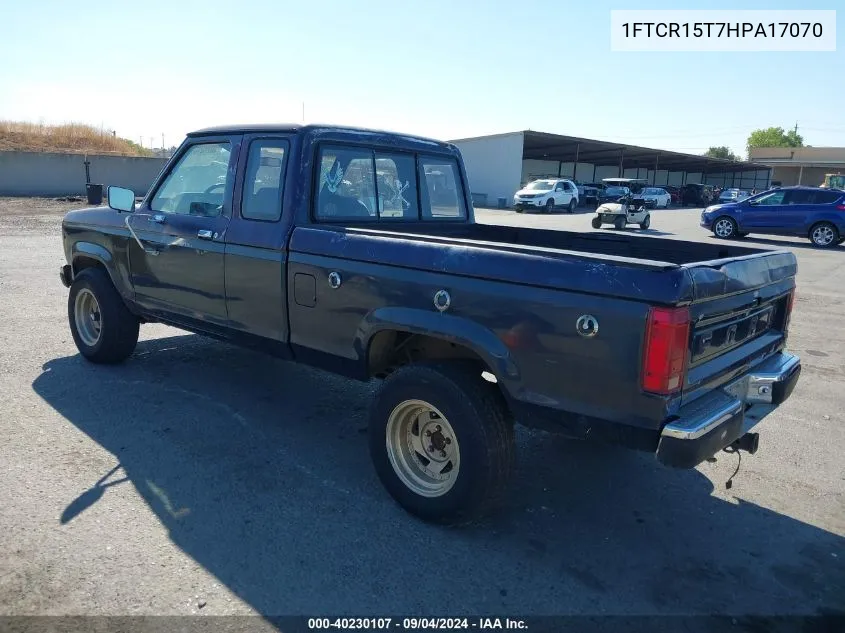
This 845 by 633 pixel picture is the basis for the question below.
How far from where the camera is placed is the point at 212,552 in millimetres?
3037

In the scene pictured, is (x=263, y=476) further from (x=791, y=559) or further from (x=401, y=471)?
(x=791, y=559)

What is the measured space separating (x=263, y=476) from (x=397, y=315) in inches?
52.8

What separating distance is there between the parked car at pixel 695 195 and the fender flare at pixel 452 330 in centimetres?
4806

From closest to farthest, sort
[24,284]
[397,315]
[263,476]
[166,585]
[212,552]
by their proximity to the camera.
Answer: [166,585] → [212,552] → [397,315] → [263,476] → [24,284]

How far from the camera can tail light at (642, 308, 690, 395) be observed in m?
2.51

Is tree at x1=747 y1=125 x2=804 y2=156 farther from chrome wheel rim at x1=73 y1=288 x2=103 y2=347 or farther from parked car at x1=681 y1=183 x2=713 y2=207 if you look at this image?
chrome wheel rim at x1=73 y1=288 x2=103 y2=347

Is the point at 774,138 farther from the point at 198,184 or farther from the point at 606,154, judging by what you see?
the point at 198,184

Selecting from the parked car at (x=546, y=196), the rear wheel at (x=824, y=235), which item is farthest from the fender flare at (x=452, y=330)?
the parked car at (x=546, y=196)

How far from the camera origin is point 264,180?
4109 mm

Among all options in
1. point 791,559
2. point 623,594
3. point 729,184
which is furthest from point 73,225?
point 729,184

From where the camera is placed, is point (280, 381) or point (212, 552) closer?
point (212, 552)

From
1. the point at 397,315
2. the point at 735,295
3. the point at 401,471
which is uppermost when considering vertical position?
the point at 735,295

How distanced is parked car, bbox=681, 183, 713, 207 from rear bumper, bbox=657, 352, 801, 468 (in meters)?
47.4

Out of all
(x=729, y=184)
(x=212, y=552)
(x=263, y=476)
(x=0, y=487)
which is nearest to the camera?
(x=212, y=552)
